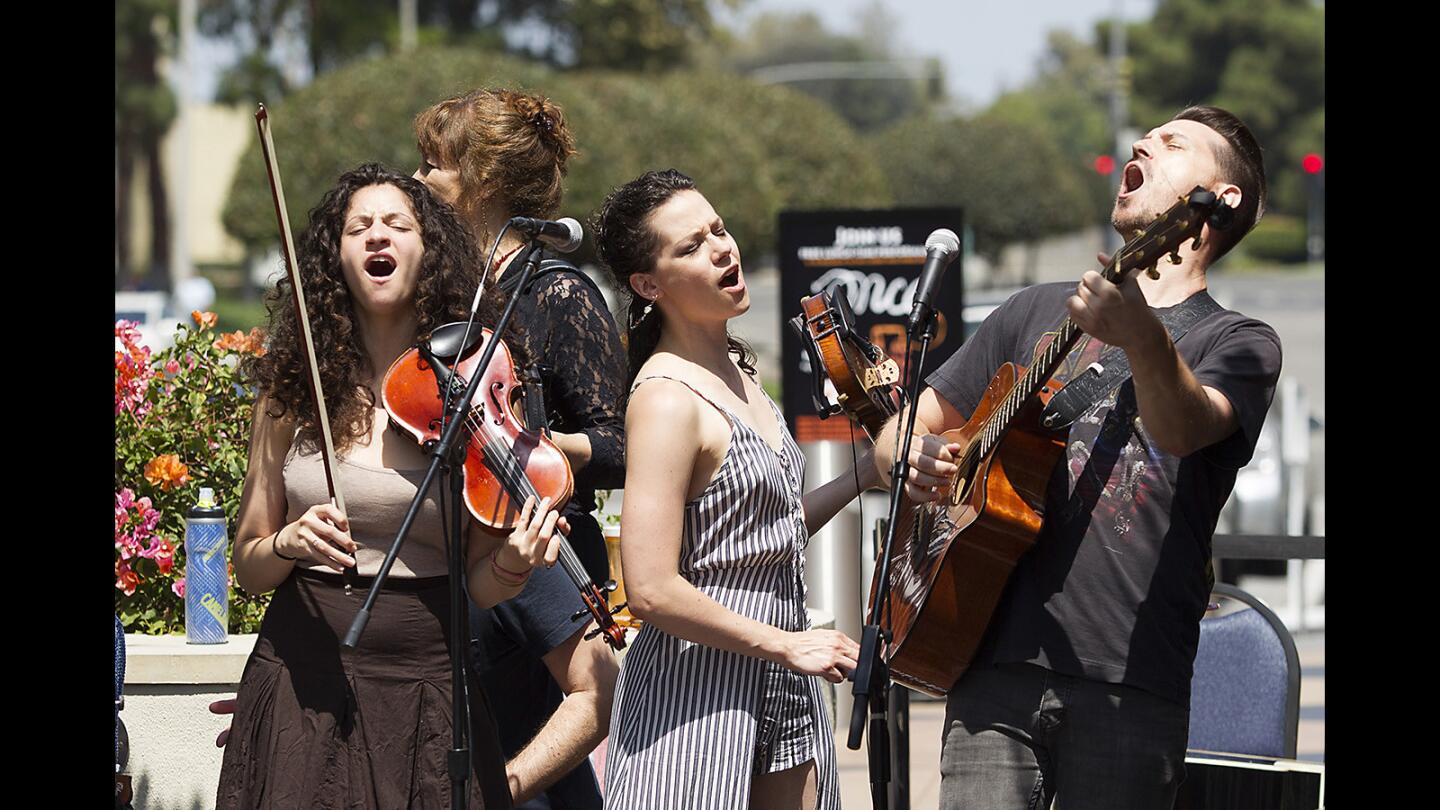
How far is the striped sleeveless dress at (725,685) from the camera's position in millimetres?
3203

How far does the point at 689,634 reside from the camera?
315 centimetres

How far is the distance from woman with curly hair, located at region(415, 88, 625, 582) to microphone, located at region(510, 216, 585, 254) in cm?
19

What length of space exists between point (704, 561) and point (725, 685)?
0.74 ft

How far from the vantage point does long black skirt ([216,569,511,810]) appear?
10.3ft

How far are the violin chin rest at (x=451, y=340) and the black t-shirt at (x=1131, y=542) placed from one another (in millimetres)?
1063

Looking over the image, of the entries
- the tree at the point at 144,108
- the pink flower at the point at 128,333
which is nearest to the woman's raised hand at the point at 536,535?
the pink flower at the point at 128,333

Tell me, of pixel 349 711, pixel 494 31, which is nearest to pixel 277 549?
pixel 349 711

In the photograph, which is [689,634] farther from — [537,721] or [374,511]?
[537,721]

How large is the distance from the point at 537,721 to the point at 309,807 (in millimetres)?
865

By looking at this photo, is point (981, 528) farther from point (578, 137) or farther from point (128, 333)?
point (578, 137)

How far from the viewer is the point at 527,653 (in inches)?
151

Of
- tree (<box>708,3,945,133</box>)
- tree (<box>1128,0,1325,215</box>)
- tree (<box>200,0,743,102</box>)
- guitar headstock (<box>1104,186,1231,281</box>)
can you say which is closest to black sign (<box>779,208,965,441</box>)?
guitar headstock (<box>1104,186,1231,281</box>)
